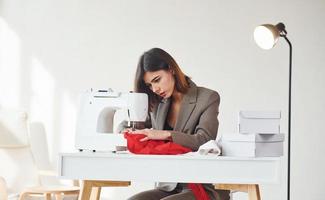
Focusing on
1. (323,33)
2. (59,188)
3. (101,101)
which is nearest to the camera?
(101,101)

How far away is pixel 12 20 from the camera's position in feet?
16.1

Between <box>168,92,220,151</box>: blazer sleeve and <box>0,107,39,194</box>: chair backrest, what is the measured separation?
206 centimetres

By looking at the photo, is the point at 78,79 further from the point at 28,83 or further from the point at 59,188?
the point at 59,188

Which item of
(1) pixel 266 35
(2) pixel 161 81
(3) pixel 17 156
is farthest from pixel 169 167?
(3) pixel 17 156

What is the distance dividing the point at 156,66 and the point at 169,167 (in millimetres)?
704

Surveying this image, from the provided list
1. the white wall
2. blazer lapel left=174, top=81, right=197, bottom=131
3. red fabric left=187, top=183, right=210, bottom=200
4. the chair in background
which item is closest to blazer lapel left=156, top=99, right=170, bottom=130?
blazer lapel left=174, top=81, right=197, bottom=131

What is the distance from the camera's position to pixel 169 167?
2.28m

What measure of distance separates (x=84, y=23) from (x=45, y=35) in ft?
1.08

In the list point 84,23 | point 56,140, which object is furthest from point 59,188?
point 84,23

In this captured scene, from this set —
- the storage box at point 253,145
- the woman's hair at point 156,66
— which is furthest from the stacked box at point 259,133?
the woman's hair at point 156,66

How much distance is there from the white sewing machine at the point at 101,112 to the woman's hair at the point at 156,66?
28 centimetres

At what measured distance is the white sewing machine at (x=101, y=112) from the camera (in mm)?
2520

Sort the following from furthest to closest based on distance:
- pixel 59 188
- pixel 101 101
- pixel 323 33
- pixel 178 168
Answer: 1. pixel 323 33
2. pixel 59 188
3. pixel 101 101
4. pixel 178 168

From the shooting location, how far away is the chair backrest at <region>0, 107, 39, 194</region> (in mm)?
4445
